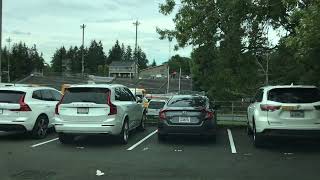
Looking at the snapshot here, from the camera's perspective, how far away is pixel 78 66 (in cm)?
14738

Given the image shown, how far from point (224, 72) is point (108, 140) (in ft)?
23.5

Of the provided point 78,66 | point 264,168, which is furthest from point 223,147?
point 78,66

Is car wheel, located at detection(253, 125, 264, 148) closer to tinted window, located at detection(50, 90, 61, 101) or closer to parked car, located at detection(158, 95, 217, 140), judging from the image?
parked car, located at detection(158, 95, 217, 140)

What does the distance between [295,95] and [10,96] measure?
8082 mm

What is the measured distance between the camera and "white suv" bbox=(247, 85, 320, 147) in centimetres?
1305

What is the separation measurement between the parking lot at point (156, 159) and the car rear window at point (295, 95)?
4.33 ft

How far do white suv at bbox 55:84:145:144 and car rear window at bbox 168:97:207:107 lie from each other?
151 cm

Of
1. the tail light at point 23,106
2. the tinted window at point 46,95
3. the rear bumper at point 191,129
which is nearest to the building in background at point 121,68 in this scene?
the tinted window at point 46,95

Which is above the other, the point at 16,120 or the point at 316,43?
the point at 316,43

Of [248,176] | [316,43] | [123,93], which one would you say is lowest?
[248,176]

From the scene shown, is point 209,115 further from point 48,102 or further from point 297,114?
point 48,102

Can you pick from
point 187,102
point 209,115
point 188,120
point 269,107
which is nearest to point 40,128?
point 187,102

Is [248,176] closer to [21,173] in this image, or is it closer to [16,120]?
[21,173]

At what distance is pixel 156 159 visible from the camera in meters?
12.1
